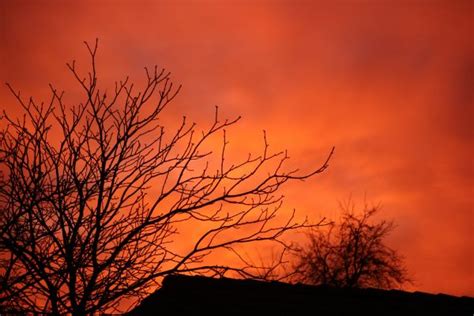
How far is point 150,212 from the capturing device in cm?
536

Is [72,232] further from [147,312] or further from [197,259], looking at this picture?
[147,312]

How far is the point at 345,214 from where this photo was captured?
2398 centimetres

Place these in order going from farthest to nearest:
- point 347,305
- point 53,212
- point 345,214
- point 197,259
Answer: point 345,214, point 347,305, point 53,212, point 197,259

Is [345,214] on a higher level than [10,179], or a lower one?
higher

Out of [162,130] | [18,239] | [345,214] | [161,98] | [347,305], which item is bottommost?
[347,305]

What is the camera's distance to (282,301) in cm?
735

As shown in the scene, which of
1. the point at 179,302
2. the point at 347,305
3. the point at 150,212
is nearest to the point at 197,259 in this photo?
the point at 150,212

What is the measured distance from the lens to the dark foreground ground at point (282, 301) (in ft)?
Answer: 23.6

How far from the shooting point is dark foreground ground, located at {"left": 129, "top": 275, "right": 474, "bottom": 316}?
7.20m

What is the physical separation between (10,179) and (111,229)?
1366 mm

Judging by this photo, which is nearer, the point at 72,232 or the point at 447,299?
the point at 72,232

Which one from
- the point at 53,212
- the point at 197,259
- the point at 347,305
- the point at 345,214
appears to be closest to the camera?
the point at 197,259

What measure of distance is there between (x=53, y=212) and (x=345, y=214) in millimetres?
20127

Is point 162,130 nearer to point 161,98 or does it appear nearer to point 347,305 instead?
point 161,98
